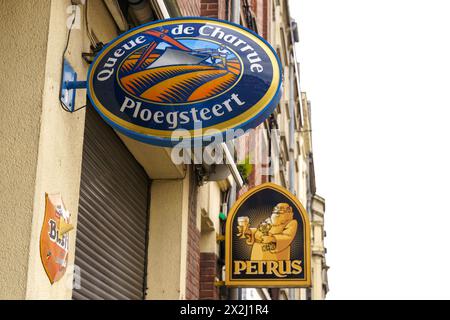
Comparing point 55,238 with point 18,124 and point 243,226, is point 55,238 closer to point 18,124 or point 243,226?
point 18,124

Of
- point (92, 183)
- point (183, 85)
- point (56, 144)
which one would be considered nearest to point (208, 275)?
point (92, 183)

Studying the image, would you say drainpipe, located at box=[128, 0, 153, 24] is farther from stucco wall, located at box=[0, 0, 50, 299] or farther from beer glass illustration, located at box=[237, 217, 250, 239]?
beer glass illustration, located at box=[237, 217, 250, 239]

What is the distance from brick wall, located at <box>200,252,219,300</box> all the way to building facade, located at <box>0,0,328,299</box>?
1cm

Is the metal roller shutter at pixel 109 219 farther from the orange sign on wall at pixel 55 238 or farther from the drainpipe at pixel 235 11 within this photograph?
the drainpipe at pixel 235 11

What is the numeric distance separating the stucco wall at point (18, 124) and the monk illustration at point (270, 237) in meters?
4.85

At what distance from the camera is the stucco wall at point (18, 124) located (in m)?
4.43

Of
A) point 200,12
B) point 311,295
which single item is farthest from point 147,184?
point 311,295

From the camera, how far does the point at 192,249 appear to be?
332 inches

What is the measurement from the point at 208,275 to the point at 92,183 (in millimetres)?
3552

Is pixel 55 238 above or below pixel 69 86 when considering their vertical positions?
below

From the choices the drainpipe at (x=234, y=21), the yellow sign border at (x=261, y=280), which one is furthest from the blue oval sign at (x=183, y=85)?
the drainpipe at (x=234, y=21)

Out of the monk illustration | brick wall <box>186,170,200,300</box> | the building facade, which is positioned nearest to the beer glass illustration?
the monk illustration

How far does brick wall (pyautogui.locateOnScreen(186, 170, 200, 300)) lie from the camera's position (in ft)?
27.1

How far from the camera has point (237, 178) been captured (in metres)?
9.13
